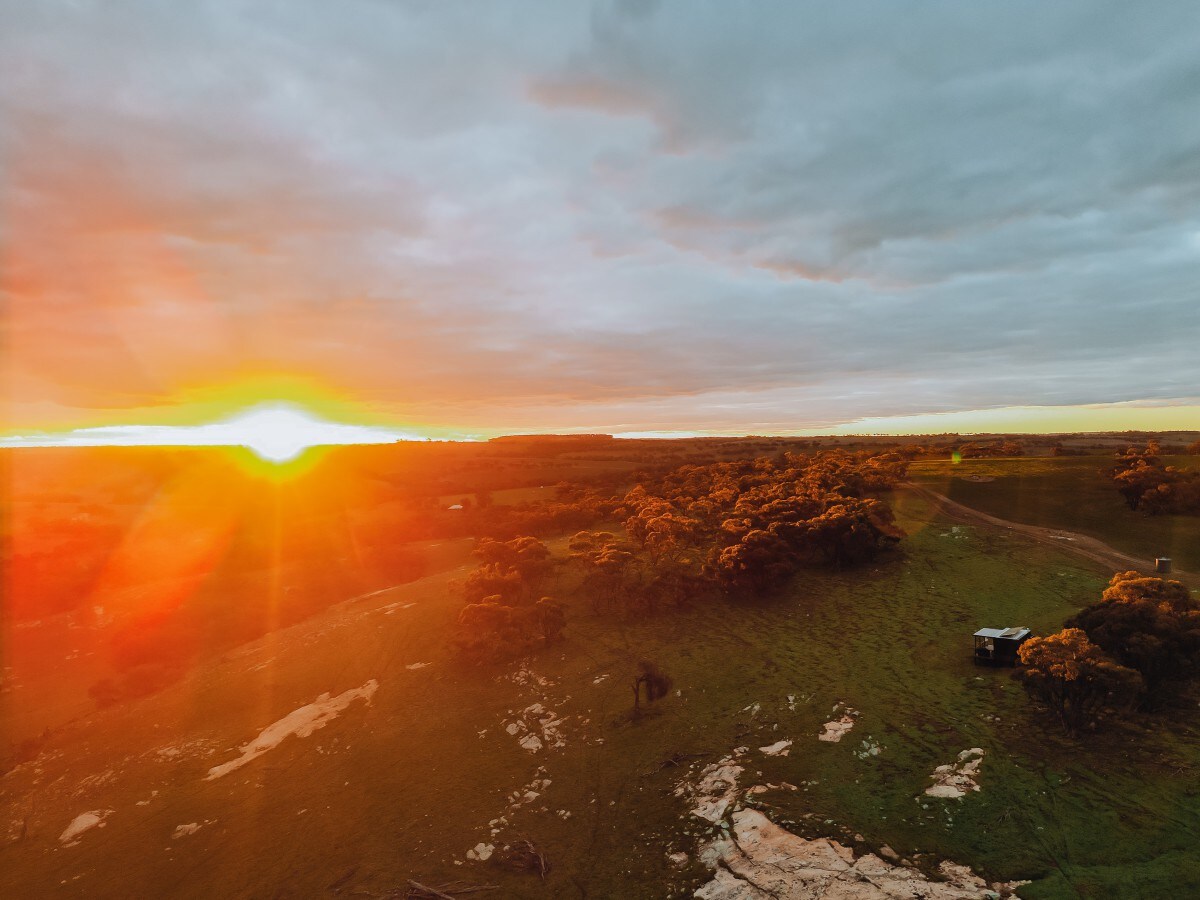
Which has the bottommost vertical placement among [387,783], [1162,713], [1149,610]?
[387,783]

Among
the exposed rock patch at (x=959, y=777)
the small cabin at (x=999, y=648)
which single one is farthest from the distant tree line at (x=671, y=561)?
the exposed rock patch at (x=959, y=777)

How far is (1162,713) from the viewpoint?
1875cm

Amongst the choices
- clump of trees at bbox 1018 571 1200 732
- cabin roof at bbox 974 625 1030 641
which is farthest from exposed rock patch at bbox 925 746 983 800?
cabin roof at bbox 974 625 1030 641

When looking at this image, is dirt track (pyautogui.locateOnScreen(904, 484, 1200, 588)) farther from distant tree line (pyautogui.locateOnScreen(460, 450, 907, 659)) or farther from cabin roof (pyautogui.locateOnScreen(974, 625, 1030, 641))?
cabin roof (pyautogui.locateOnScreen(974, 625, 1030, 641))

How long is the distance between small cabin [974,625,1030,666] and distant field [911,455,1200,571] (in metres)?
17.2

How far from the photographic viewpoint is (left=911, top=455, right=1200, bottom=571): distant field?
37.4m

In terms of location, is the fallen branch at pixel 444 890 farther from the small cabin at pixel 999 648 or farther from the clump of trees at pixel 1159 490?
the clump of trees at pixel 1159 490

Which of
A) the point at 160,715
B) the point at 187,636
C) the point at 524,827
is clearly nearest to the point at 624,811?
the point at 524,827

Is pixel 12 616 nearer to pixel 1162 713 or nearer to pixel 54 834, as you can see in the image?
pixel 54 834

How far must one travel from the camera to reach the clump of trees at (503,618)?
31.8 m

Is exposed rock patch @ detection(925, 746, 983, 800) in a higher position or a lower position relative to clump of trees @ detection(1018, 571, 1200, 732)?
lower

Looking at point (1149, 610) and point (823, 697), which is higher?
point (1149, 610)

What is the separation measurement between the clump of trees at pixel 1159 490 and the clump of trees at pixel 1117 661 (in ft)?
85.8

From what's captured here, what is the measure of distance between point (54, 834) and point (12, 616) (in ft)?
126
